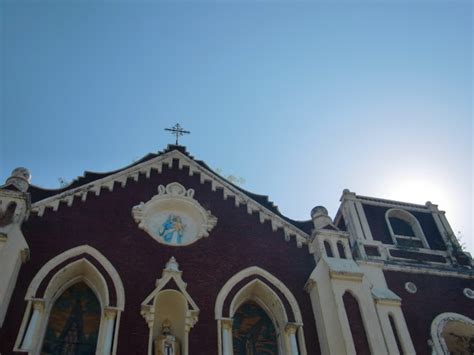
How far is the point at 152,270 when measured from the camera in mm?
17328

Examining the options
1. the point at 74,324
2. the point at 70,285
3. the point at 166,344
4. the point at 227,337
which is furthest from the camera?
the point at 70,285

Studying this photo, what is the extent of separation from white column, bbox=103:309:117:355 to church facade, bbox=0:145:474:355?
4 cm

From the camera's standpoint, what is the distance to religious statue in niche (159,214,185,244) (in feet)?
61.4

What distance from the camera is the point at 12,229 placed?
54.0ft

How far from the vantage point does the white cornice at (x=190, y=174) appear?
18547 millimetres

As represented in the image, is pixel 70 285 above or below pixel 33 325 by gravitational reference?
above

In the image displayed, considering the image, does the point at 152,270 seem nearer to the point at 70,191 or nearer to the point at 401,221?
the point at 70,191

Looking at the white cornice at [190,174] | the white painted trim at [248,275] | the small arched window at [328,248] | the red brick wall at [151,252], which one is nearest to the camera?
the red brick wall at [151,252]

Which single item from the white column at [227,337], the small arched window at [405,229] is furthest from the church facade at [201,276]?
the small arched window at [405,229]

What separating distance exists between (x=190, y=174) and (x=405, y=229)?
9.37 m

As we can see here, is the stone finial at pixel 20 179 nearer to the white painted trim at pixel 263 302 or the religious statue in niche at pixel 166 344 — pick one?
the religious statue in niche at pixel 166 344

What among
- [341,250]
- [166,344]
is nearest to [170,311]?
[166,344]

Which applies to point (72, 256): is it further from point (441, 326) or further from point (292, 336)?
point (441, 326)

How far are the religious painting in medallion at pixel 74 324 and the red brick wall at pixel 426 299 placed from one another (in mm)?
10162
